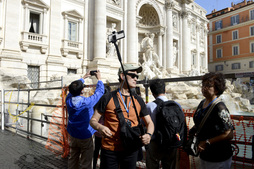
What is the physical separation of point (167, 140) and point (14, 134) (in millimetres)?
6509

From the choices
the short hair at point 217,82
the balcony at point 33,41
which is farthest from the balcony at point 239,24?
the short hair at point 217,82

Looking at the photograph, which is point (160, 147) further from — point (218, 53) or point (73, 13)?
point (218, 53)

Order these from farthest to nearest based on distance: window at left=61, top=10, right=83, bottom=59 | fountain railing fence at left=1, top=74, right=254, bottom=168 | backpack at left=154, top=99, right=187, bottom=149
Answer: window at left=61, top=10, right=83, bottom=59, fountain railing fence at left=1, top=74, right=254, bottom=168, backpack at left=154, top=99, right=187, bottom=149

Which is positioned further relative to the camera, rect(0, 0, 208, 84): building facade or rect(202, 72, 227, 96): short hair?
rect(0, 0, 208, 84): building facade

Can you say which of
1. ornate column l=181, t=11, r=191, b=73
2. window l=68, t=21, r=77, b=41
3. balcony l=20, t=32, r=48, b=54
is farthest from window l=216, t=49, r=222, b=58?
balcony l=20, t=32, r=48, b=54

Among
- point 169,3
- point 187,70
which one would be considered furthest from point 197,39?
point 169,3

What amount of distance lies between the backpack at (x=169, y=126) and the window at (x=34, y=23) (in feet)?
49.8

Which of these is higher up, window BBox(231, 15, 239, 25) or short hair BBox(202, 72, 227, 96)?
window BBox(231, 15, 239, 25)

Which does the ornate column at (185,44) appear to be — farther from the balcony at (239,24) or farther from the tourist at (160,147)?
the tourist at (160,147)

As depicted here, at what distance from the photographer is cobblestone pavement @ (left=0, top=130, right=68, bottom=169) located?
4.05m

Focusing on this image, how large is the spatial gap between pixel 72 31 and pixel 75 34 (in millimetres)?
349

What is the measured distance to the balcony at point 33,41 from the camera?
1376 centimetres

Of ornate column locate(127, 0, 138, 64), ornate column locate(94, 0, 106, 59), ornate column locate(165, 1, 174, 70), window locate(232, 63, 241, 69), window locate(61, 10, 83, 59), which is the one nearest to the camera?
window locate(61, 10, 83, 59)

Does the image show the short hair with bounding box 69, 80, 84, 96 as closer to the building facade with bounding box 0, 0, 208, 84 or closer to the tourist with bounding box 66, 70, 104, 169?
the tourist with bounding box 66, 70, 104, 169
